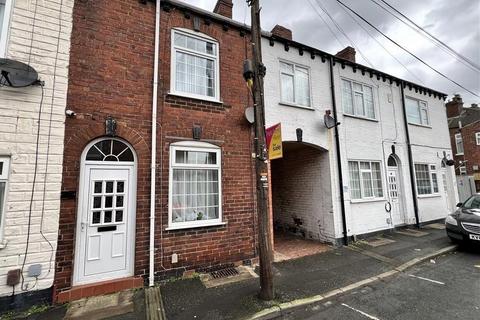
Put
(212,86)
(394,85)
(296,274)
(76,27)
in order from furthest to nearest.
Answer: (394,85), (212,86), (296,274), (76,27)

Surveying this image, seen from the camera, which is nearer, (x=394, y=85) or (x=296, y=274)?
(x=296, y=274)

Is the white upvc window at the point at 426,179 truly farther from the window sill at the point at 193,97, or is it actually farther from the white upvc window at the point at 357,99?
the window sill at the point at 193,97

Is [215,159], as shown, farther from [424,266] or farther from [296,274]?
[424,266]

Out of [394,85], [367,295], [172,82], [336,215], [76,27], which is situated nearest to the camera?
[367,295]

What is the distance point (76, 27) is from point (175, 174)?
12.1ft

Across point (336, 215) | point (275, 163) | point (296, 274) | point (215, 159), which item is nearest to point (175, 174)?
point (215, 159)

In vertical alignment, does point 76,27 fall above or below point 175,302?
above

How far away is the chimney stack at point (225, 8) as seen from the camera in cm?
720

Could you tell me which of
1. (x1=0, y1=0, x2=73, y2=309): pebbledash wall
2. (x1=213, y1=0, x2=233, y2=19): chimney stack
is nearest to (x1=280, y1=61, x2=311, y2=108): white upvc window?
(x1=213, y1=0, x2=233, y2=19): chimney stack

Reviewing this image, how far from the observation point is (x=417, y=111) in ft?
38.4

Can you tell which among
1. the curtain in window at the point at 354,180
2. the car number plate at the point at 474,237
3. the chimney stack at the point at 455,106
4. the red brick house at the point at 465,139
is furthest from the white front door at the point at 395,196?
the chimney stack at the point at 455,106

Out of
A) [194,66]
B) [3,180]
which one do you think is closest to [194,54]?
[194,66]

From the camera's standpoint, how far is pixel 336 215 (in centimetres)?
799

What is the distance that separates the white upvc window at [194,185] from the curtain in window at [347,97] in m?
5.72
